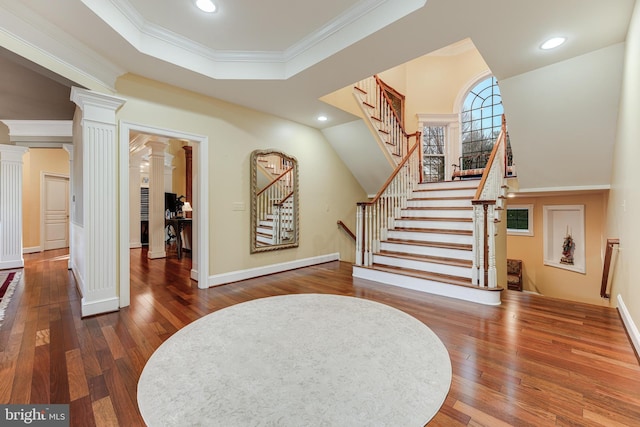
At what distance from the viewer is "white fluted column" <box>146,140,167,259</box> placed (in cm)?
591

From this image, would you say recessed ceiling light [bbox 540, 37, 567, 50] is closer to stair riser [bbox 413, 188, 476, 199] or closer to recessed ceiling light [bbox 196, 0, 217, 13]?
stair riser [bbox 413, 188, 476, 199]

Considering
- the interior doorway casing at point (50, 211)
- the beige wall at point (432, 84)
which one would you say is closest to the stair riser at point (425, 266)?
the beige wall at point (432, 84)

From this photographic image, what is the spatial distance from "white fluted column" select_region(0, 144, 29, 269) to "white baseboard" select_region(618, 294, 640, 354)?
28.1 feet

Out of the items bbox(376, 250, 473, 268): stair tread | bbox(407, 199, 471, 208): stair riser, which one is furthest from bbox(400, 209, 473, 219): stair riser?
bbox(376, 250, 473, 268): stair tread

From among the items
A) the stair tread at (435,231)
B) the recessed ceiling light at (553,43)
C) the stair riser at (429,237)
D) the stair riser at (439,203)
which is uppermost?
the recessed ceiling light at (553,43)

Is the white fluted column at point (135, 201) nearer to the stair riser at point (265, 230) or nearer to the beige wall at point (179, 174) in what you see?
the beige wall at point (179, 174)

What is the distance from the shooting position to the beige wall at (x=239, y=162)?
11.1 feet

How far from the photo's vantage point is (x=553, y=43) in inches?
98.5

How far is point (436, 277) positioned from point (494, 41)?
270 centimetres

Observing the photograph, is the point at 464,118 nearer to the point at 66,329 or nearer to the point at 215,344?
the point at 215,344

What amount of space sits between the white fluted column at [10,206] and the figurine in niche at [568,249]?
1083 centimetres

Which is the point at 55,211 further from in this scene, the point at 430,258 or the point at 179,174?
the point at 430,258

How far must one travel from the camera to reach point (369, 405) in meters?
1.52

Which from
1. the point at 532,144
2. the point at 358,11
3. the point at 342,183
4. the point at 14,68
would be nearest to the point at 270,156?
the point at 342,183
